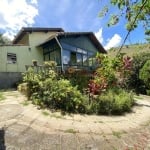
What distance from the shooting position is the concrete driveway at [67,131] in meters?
6.05

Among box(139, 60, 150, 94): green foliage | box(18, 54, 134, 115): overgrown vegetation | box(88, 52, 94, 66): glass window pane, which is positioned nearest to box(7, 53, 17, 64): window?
box(88, 52, 94, 66): glass window pane

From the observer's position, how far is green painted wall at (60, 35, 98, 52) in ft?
65.8

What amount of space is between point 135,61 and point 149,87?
2.40 metres

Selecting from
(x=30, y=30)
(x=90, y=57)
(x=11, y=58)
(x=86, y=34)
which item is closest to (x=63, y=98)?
(x=11, y=58)

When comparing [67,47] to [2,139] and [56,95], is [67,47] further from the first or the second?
[2,139]

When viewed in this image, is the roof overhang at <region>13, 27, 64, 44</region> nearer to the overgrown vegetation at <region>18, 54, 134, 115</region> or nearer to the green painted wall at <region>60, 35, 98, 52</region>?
the green painted wall at <region>60, 35, 98, 52</region>

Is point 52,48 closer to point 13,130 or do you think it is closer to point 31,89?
point 31,89

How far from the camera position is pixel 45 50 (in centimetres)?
2162

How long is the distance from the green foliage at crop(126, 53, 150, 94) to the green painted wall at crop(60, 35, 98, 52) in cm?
589

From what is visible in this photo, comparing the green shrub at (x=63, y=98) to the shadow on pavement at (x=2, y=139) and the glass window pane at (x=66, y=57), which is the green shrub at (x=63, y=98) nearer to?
the shadow on pavement at (x=2, y=139)

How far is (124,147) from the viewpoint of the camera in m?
6.24

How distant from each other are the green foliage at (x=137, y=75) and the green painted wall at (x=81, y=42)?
589 cm

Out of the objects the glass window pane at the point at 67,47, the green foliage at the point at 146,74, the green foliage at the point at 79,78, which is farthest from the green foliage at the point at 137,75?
the glass window pane at the point at 67,47

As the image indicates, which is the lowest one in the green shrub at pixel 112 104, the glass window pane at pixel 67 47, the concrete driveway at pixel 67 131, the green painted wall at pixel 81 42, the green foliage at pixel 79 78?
the concrete driveway at pixel 67 131
